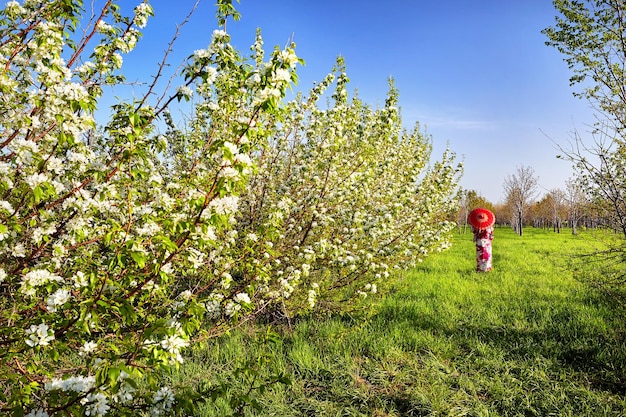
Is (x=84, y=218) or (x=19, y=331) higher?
(x=84, y=218)

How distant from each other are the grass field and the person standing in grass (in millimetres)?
3496

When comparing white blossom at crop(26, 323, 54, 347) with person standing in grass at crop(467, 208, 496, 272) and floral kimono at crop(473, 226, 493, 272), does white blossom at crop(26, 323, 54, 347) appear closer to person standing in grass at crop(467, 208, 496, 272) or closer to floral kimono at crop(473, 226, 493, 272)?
person standing in grass at crop(467, 208, 496, 272)

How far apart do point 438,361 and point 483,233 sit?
7.09 meters

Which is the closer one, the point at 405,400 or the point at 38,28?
the point at 38,28

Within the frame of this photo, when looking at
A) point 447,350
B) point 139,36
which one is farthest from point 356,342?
point 139,36

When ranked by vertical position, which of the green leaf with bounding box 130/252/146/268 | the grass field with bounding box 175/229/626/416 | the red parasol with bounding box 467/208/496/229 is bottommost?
the grass field with bounding box 175/229/626/416

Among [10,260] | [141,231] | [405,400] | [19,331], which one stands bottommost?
[405,400]

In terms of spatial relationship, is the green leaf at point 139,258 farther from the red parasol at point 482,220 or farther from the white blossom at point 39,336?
the red parasol at point 482,220

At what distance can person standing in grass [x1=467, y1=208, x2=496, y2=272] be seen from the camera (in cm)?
1099

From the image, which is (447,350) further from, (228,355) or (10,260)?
(10,260)

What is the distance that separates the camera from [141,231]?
251 centimetres

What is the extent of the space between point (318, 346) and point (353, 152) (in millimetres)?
3168

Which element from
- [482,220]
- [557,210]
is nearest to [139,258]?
[482,220]

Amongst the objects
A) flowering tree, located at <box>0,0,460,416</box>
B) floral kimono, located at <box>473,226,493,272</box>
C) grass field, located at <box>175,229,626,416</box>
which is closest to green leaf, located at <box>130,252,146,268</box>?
flowering tree, located at <box>0,0,460,416</box>
